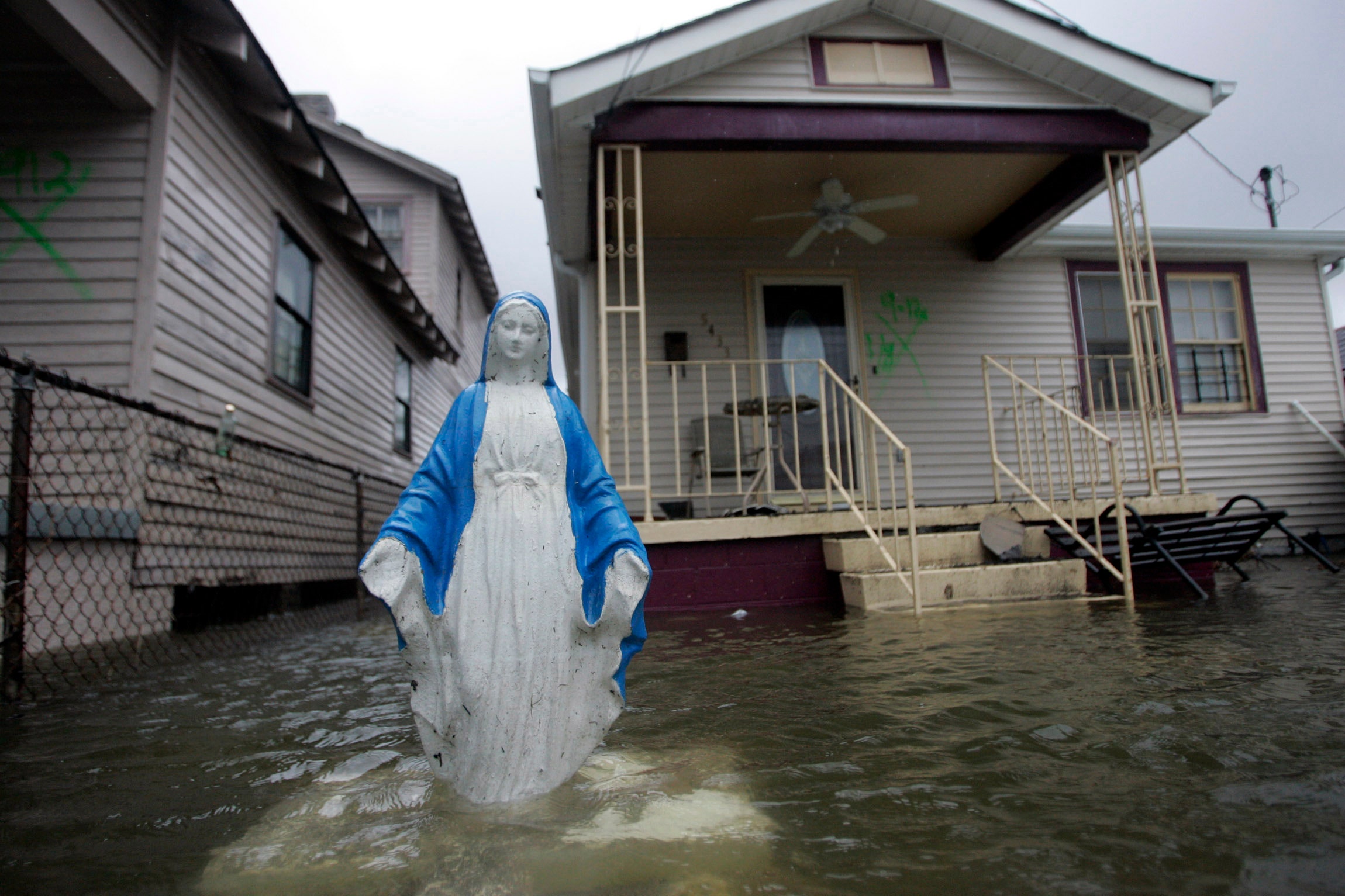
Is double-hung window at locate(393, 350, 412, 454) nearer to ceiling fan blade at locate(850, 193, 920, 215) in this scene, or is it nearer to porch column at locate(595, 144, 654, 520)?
porch column at locate(595, 144, 654, 520)

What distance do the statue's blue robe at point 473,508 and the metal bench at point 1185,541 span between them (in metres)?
4.22

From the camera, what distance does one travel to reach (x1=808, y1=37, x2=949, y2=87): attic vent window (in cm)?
641

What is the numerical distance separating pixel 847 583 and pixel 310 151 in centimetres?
624

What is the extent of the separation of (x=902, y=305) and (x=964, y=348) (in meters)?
0.83

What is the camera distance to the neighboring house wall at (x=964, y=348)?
779cm

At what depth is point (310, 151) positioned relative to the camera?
23.7 feet

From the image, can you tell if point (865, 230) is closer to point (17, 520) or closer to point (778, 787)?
point (778, 787)

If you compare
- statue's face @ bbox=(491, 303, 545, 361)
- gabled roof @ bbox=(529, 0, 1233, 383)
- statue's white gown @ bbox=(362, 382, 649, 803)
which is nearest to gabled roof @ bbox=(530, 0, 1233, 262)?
gabled roof @ bbox=(529, 0, 1233, 383)

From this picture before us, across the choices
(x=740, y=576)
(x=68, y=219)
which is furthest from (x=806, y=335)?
(x=68, y=219)

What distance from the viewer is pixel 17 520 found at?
9.73ft

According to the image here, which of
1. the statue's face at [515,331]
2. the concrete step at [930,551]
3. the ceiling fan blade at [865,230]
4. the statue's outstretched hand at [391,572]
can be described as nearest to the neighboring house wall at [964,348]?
the ceiling fan blade at [865,230]

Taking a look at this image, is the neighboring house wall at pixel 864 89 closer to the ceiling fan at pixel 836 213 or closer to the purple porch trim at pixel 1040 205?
the purple porch trim at pixel 1040 205

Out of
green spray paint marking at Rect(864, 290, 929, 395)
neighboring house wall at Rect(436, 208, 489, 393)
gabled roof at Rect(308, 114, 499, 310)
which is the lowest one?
green spray paint marking at Rect(864, 290, 929, 395)

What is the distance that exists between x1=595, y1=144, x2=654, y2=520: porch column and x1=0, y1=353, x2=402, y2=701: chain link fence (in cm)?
250
